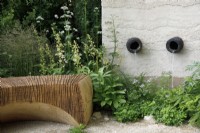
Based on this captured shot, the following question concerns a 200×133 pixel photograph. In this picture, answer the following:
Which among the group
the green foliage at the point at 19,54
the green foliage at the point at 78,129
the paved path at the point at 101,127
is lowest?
the paved path at the point at 101,127

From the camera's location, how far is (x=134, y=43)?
214 inches

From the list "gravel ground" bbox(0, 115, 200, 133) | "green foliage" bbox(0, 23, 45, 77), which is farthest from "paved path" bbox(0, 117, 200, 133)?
"green foliage" bbox(0, 23, 45, 77)

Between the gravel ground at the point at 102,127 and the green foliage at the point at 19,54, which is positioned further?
the green foliage at the point at 19,54

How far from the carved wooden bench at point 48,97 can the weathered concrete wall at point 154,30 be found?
1.27 meters

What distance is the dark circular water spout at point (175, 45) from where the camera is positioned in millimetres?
5254

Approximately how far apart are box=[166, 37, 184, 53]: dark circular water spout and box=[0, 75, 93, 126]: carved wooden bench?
1.47 metres

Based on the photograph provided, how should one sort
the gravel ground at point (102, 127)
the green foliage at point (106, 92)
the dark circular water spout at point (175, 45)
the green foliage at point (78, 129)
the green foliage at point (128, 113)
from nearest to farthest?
the green foliage at point (78, 129), the gravel ground at point (102, 127), the green foliage at point (128, 113), the green foliage at point (106, 92), the dark circular water spout at point (175, 45)

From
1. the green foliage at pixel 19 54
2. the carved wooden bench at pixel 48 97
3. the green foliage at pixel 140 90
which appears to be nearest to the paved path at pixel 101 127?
the carved wooden bench at pixel 48 97

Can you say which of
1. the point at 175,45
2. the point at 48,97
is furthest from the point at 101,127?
the point at 175,45

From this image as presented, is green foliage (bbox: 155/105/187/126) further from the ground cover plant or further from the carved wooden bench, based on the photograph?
the carved wooden bench

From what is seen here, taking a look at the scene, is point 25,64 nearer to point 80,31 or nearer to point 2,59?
point 2,59

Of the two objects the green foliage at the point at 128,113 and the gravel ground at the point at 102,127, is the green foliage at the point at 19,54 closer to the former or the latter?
the gravel ground at the point at 102,127

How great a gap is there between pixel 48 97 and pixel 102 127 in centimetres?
74

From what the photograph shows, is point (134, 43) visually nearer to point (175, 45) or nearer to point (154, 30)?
point (154, 30)
